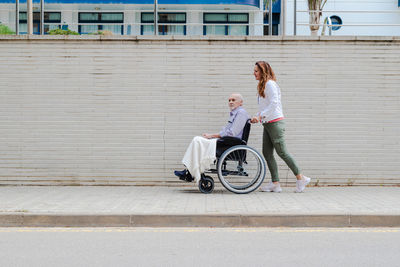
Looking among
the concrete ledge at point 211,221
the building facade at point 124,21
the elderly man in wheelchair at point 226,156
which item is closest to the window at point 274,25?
the building facade at point 124,21

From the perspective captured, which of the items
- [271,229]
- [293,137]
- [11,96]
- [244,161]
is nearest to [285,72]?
[293,137]

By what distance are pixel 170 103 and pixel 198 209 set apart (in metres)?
3.08

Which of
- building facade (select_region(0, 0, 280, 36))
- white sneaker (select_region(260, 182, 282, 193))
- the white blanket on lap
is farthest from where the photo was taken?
building facade (select_region(0, 0, 280, 36))

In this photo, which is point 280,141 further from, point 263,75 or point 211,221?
point 211,221

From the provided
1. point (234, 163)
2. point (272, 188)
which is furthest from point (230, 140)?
point (272, 188)

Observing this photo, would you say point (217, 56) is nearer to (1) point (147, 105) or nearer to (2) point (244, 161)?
(1) point (147, 105)

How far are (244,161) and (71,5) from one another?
5.96 meters

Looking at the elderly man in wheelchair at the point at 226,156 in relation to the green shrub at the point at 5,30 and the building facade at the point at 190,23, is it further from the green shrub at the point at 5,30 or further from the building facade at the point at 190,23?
the green shrub at the point at 5,30

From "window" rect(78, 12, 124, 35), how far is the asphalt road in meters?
5.04

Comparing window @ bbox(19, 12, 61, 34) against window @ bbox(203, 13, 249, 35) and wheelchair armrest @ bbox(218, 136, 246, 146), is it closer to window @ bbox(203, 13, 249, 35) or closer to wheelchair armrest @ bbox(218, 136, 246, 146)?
window @ bbox(203, 13, 249, 35)

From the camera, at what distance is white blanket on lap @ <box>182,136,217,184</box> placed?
25.9 feet

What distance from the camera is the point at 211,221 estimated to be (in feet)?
20.8

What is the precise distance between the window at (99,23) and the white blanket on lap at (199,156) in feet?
10.9

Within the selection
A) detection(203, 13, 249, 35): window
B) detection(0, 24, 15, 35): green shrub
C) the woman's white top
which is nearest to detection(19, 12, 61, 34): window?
detection(0, 24, 15, 35): green shrub
